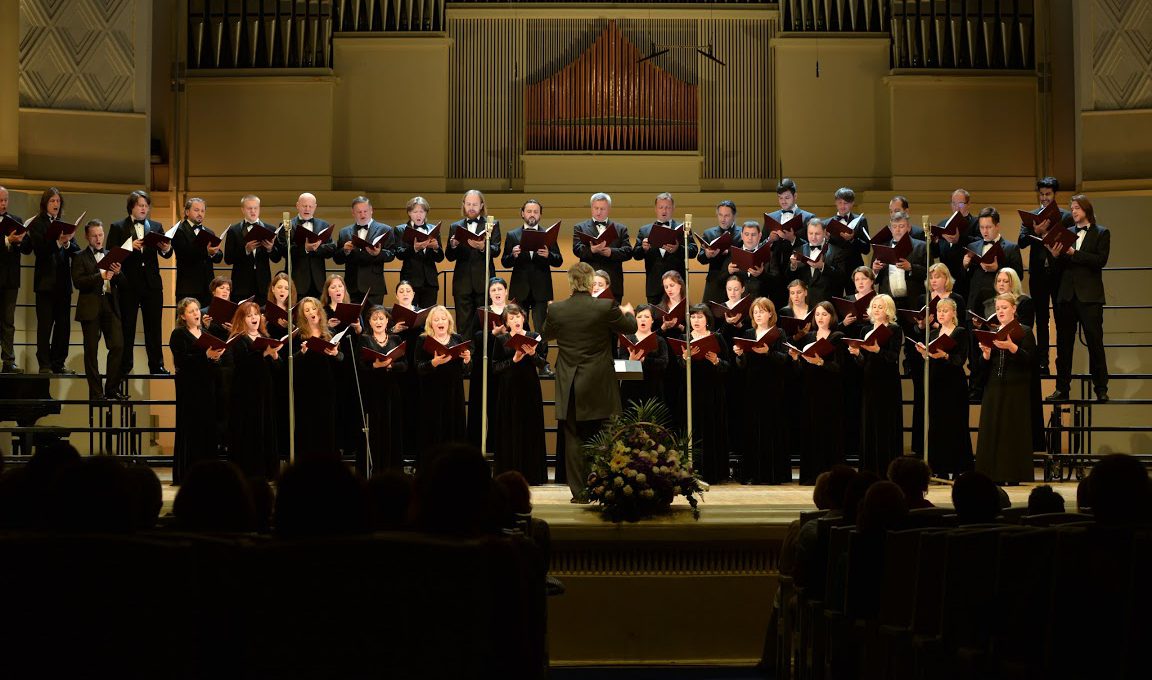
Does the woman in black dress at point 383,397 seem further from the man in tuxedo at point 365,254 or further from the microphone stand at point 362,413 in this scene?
the man in tuxedo at point 365,254

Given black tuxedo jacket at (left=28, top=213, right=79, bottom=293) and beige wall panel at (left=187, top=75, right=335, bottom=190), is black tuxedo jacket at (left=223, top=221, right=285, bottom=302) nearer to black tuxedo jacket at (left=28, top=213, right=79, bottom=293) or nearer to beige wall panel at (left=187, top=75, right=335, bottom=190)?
black tuxedo jacket at (left=28, top=213, right=79, bottom=293)

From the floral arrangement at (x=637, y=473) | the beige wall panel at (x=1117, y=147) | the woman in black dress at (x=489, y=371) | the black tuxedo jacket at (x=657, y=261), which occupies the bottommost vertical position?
the floral arrangement at (x=637, y=473)

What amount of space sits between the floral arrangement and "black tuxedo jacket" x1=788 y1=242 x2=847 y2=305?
8.08ft

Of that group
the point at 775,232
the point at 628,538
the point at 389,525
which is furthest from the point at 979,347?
the point at 389,525

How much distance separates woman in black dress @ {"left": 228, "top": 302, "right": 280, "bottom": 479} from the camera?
7.19 metres

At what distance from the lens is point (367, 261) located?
8.22 m

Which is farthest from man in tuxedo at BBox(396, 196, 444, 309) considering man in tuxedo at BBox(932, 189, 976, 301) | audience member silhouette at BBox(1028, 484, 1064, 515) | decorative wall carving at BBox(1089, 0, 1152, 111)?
decorative wall carving at BBox(1089, 0, 1152, 111)

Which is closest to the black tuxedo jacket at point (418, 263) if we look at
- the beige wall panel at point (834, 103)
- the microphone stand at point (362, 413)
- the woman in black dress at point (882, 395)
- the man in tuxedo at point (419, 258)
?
the man in tuxedo at point (419, 258)

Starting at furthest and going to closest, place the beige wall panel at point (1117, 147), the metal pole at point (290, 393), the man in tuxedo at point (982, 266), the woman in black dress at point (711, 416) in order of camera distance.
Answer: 1. the beige wall panel at point (1117, 147)
2. the man in tuxedo at point (982, 266)
3. the woman in black dress at point (711, 416)
4. the metal pole at point (290, 393)

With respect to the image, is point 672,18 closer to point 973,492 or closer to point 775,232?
point 775,232

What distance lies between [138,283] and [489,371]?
2517 mm

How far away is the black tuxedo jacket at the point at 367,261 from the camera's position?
817cm

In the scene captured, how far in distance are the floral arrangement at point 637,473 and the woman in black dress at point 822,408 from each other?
1682 millimetres

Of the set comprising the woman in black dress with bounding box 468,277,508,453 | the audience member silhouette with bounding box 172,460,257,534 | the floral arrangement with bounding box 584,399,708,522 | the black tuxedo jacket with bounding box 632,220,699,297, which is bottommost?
the floral arrangement with bounding box 584,399,708,522
